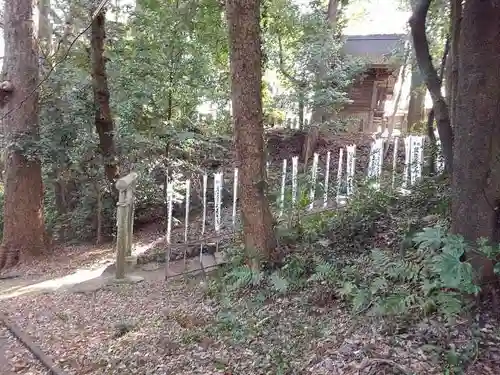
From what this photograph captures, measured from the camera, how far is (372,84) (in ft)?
58.2

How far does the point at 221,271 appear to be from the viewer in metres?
6.11

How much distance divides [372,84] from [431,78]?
12.9 m

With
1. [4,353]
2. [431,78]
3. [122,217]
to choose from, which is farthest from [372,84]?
[4,353]

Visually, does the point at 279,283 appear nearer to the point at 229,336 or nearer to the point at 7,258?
the point at 229,336

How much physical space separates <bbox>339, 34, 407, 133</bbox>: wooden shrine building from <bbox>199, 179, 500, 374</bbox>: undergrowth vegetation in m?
11.1

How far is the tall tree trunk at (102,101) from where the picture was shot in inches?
362

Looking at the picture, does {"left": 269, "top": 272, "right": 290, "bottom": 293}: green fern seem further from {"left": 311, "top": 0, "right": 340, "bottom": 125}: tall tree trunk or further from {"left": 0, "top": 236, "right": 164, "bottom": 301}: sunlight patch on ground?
{"left": 311, "top": 0, "right": 340, "bottom": 125}: tall tree trunk

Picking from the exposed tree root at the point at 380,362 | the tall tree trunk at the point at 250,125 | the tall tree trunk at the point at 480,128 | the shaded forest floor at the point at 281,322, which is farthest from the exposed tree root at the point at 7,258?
the tall tree trunk at the point at 480,128

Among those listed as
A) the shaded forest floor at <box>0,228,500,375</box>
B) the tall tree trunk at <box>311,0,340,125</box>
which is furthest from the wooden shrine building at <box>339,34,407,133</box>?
the shaded forest floor at <box>0,228,500,375</box>

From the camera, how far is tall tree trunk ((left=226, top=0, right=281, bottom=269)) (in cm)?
510

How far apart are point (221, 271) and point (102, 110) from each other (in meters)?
5.06

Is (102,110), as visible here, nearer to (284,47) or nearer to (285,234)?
(285,234)

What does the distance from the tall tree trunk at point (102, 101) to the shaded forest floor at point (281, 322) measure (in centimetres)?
338

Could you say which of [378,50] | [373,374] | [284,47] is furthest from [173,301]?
[378,50]
